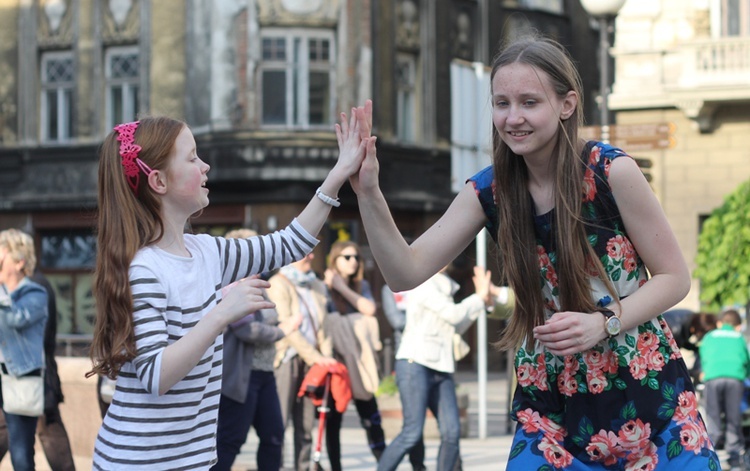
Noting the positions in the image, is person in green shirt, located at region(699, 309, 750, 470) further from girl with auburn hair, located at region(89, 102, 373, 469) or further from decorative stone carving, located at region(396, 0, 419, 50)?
decorative stone carving, located at region(396, 0, 419, 50)

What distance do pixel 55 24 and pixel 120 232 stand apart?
87.5 feet

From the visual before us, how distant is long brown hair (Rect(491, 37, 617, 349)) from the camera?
3984 mm

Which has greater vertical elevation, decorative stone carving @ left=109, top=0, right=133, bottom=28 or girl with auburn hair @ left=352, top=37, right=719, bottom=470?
decorative stone carving @ left=109, top=0, right=133, bottom=28

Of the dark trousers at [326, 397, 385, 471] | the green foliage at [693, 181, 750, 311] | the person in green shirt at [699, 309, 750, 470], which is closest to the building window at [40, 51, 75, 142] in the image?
the green foliage at [693, 181, 750, 311]

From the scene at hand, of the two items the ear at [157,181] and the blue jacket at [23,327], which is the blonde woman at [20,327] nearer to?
the blue jacket at [23,327]

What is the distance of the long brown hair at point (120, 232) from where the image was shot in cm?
411

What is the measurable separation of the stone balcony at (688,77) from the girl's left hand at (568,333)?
792 inches

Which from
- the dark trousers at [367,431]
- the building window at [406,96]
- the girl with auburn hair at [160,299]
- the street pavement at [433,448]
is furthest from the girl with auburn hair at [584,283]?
the building window at [406,96]

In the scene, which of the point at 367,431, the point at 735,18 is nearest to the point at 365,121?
the point at 367,431

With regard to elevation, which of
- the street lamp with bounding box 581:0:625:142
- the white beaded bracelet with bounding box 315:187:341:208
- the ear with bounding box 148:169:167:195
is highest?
the street lamp with bounding box 581:0:625:142

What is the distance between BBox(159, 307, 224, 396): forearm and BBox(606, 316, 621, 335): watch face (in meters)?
1.09

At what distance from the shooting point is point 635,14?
Answer: 2397 centimetres

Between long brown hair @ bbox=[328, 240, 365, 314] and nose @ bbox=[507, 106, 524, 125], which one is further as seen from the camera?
long brown hair @ bbox=[328, 240, 365, 314]

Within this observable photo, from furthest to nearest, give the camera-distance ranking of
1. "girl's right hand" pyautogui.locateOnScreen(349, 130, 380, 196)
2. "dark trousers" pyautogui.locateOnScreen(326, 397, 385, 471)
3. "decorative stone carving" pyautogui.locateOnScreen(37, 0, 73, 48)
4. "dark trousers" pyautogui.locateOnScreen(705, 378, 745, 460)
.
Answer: "decorative stone carving" pyautogui.locateOnScreen(37, 0, 73, 48) → "dark trousers" pyautogui.locateOnScreen(705, 378, 745, 460) → "dark trousers" pyautogui.locateOnScreen(326, 397, 385, 471) → "girl's right hand" pyautogui.locateOnScreen(349, 130, 380, 196)
